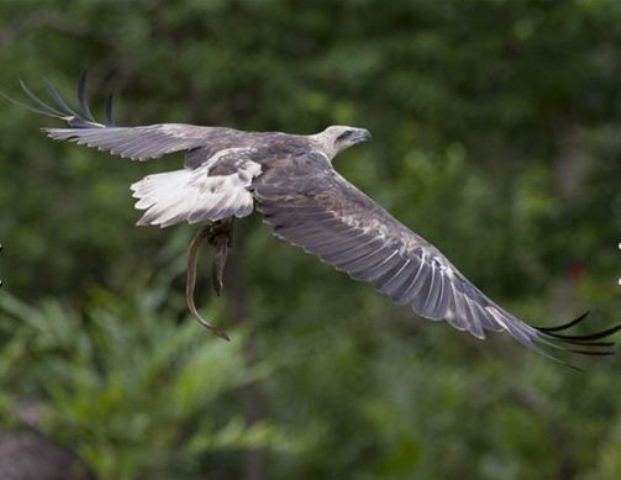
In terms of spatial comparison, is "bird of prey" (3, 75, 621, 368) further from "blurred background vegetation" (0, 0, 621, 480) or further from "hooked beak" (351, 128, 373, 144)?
"blurred background vegetation" (0, 0, 621, 480)

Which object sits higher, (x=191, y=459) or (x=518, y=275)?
(x=518, y=275)

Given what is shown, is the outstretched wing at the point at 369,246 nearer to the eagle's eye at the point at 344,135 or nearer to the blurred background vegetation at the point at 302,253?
the eagle's eye at the point at 344,135

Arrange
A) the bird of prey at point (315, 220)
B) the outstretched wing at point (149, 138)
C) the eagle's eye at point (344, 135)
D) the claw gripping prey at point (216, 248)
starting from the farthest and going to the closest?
1. the eagle's eye at point (344, 135)
2. the outstretched wing at point (149, 138)
3. the claw gripping prey at point (216, 248)
4. the bird of prey at point (315, 220)

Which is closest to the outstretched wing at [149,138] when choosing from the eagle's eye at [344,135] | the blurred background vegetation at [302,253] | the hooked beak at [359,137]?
the eagle's eye at [344,135]

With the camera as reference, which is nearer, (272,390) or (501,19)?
(501,19)

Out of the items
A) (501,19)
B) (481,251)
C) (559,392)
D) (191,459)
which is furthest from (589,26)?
(191,459)

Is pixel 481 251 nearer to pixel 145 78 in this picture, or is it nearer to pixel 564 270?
pixel 564 270

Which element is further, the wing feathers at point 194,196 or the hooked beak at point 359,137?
the hooked beak at point 359,137

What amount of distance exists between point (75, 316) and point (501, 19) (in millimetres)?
3656

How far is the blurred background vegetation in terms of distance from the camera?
12.9 metres

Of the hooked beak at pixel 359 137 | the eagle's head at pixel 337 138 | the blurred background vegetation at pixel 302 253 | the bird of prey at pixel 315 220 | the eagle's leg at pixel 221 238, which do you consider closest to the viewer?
the bird of prey at pixel 315 220

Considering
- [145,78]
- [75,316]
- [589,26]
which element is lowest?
[75,316]

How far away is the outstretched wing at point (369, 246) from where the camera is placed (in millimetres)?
6516

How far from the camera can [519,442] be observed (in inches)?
592
